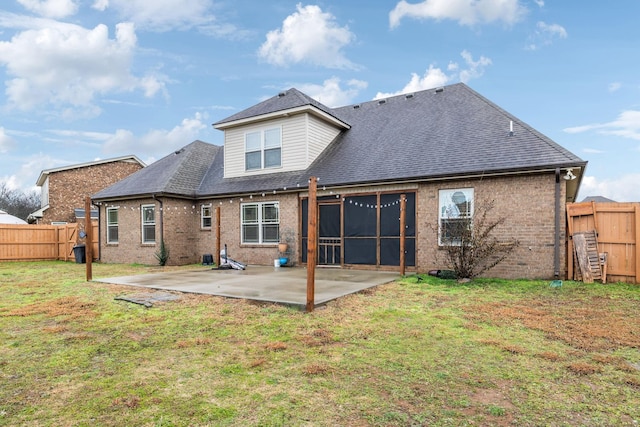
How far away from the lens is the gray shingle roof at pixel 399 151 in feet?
33.1

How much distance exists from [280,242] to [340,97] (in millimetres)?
15757

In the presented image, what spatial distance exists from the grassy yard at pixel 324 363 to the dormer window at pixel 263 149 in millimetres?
8677

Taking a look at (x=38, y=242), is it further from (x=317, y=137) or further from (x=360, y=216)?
(x=360, y=216)

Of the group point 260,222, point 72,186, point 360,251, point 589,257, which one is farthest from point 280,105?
point 72,186

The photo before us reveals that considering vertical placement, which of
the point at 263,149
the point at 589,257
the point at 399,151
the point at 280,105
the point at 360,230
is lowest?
the point at 589,257

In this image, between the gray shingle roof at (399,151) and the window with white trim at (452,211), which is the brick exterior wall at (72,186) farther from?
the window with white trim at (452,211)

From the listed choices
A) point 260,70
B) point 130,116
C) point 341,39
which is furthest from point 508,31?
point 130,116

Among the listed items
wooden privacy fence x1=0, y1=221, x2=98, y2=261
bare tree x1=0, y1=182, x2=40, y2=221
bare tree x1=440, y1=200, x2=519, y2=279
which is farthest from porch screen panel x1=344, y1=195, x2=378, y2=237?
bare tree x1=0, y1=182, x2=40, y2=221

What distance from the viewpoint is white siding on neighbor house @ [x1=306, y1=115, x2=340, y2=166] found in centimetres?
1386

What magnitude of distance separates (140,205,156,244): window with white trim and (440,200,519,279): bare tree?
39.7 feet

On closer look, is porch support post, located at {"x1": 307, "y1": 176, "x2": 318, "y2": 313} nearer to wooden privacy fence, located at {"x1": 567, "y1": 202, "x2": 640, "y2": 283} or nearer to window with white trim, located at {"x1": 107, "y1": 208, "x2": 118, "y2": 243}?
wooden privacy fence, located at {"x1": 567, "y1": 202, "x2": 640, "y2": 283}

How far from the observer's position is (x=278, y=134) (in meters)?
14.4

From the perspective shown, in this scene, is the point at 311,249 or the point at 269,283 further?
the point at 269,283

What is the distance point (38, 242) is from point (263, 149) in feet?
46.1
